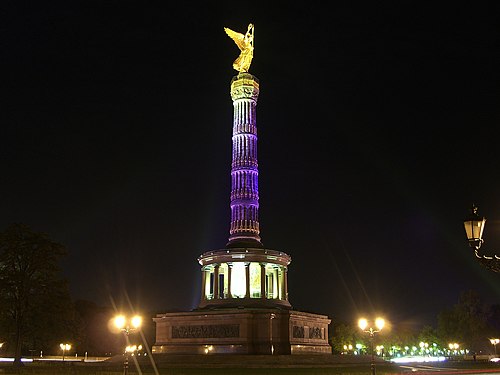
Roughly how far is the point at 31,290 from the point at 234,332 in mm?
15808

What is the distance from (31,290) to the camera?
149 ft

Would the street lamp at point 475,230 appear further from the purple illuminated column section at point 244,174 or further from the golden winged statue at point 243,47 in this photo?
the golden winged statue at point 243,47

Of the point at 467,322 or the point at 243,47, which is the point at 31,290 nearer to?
the point at 243,47

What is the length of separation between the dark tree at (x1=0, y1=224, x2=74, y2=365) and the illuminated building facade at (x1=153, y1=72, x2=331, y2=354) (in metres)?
8.83

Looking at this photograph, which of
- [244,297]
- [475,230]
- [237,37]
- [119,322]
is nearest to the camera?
[475,230]

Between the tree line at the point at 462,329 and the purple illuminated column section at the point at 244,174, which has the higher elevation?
the purple illuminated column section at the point at 244,174

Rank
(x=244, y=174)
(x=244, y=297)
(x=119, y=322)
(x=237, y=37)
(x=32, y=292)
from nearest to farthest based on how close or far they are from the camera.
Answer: (x=119, y=322) → (x=32, y=292) → (x=244, y=297) → (x=244, y=174) → (x=237, y=37)

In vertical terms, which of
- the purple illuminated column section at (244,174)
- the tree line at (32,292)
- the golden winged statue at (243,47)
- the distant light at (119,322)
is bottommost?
the distant light at (119,322)

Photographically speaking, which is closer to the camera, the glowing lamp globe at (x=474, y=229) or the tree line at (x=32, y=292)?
the glowing lamp globe at (x=474, y=229)

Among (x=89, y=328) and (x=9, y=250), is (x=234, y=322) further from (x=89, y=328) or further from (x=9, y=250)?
(x=89, y=328)

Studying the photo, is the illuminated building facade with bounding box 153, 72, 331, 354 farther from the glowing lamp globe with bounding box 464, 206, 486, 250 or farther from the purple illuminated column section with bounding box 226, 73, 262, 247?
the glowing lamp globe with bounding box 464, 206, 486, 250

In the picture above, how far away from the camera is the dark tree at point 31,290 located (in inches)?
1749

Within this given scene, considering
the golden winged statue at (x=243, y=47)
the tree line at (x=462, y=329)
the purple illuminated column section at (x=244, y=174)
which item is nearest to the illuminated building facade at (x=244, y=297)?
the purple illuminated column section at (x=244, y=174)

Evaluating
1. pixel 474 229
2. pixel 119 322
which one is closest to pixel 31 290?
pixel 119 322
